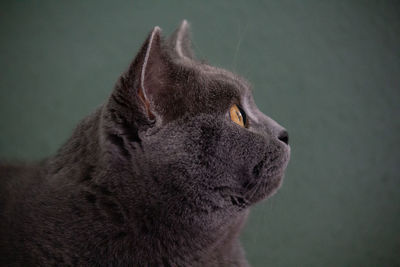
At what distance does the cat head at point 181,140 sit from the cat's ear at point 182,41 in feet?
0.60

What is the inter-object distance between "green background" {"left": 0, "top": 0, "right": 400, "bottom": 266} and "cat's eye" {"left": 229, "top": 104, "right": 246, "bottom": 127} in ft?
1.18

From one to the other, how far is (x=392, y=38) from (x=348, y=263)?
109cm

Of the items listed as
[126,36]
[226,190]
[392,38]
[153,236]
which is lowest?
[153,236]

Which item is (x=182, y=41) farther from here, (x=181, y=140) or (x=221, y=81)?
(x=181, y=140)

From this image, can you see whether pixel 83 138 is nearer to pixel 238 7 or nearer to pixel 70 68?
pixel 70 68

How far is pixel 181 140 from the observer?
0.68m

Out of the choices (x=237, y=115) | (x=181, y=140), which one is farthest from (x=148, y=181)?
(x=237, y=115)

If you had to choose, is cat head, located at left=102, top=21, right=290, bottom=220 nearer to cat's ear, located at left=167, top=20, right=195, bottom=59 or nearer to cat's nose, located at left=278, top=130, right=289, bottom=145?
cat's nose, located at left=278, top=130, right=289, bottom=145

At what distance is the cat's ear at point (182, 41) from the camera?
0.92m

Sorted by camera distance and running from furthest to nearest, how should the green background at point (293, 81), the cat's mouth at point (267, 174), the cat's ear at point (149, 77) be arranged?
A: the green background at point (293, 81)
the cat's mouth at point (267, 174)
the cat's ear at point (149, 77)

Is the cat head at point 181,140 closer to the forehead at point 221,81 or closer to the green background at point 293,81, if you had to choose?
the forehead at point 221,81

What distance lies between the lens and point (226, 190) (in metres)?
0.72

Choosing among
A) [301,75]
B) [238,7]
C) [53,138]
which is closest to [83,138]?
[53,138]

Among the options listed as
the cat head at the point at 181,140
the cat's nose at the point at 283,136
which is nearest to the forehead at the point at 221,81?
the cat head at the point at 181,140
